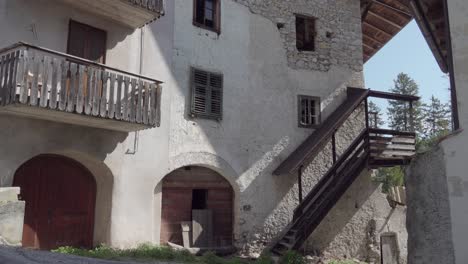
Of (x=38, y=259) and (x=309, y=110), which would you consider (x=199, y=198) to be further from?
(x=38, y=259)

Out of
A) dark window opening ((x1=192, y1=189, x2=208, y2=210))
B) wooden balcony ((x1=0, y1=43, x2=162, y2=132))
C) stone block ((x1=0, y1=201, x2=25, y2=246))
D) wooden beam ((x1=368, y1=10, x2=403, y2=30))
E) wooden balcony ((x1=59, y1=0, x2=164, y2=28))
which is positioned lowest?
stone block ((x1=0, y1=201, x2=25, y2=246))

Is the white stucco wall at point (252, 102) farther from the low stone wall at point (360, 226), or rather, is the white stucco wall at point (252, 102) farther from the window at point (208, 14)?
the low stone wall at point (360, 226)

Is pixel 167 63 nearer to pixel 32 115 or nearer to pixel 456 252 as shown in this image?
pixel 32 115

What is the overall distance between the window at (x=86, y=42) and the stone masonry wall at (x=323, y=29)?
202 inches

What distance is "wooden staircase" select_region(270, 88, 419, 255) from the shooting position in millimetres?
11836

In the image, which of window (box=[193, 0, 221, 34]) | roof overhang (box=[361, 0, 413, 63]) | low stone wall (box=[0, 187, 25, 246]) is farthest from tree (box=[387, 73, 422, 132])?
low stone wall (box=[0, 187, 25, 246])

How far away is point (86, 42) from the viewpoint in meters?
9.73

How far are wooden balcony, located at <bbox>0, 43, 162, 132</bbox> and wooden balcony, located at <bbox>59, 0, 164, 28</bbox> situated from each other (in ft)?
4.75

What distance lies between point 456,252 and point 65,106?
7.09 metres

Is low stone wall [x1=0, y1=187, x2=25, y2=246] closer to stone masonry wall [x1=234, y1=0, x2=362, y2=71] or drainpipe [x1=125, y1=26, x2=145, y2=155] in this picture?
drainpipe [x1=125, y1=26, x2=145, y2=155]

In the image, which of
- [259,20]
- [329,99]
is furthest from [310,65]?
[259,20]

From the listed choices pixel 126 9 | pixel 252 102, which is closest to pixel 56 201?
pixel 126 9

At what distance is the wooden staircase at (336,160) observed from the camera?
11.8 metres

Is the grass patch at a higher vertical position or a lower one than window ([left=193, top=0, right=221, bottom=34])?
lower
